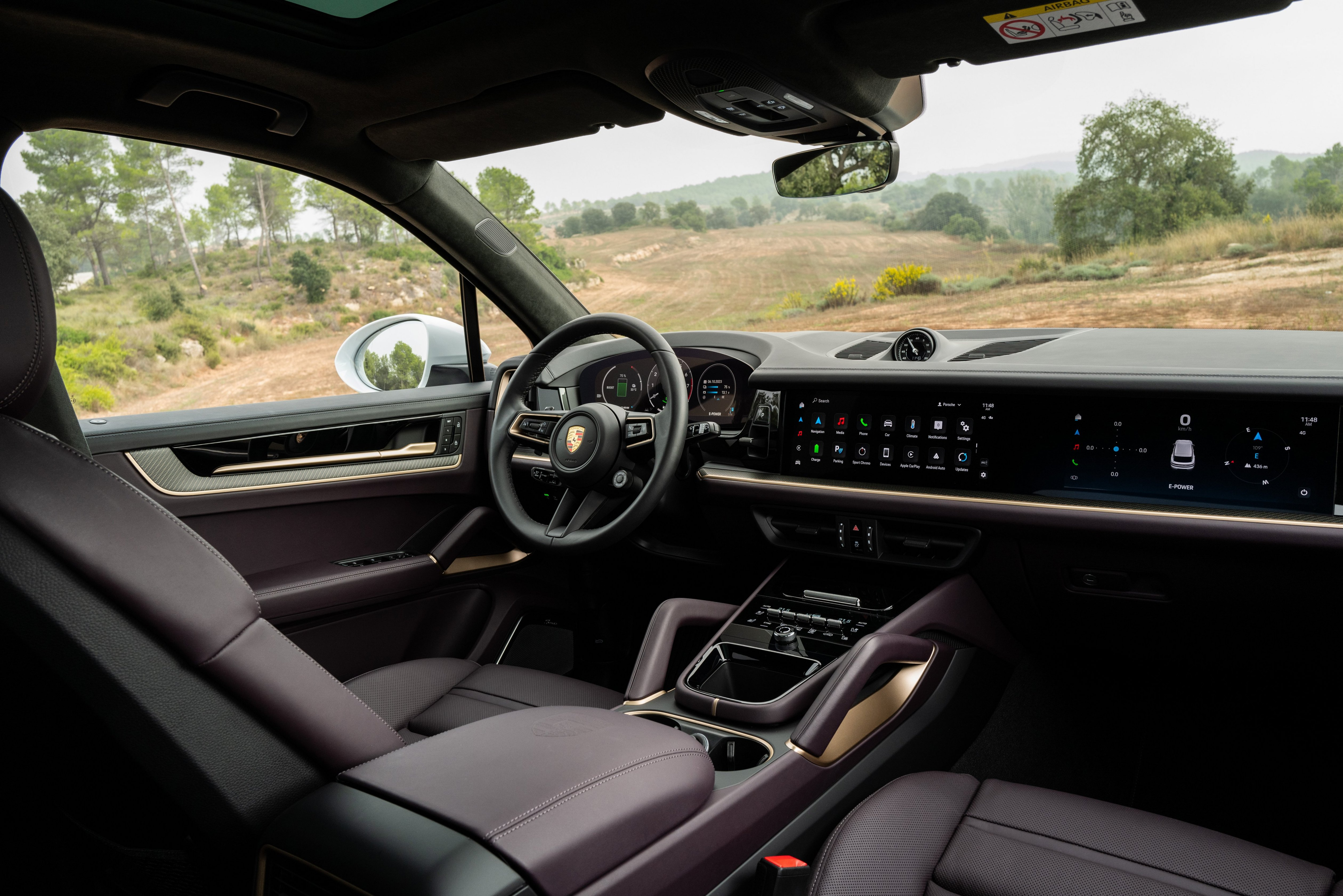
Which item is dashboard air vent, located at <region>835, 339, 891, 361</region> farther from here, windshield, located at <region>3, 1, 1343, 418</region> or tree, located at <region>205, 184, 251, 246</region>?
tree, located at <region>205, 184, 251, 246</region>

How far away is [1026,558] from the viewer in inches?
78.1

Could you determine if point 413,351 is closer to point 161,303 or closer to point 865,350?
point 161,303

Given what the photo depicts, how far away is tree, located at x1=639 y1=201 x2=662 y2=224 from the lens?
2.99 meters

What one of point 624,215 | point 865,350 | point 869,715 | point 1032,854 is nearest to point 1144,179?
point 865,350

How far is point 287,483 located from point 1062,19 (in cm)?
205

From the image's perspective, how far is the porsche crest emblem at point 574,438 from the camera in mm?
2121

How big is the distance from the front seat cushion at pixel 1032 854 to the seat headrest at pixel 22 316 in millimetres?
1217

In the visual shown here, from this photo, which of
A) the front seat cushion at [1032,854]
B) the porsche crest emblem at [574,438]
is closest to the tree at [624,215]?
the porsche crest emblem at [574,438]

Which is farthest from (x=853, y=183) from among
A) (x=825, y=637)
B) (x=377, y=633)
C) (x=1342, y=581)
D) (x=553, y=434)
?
(x=377, y=633)

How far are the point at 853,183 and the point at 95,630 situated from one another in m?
1.98

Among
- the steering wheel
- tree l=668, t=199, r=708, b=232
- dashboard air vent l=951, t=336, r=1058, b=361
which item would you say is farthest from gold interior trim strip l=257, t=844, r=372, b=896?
tree l=668, t=199, r=708, b=232

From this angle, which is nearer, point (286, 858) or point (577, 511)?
point (286, 858)

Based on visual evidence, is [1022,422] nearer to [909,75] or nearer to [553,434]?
[909,75]

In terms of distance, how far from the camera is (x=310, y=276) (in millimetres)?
2734
